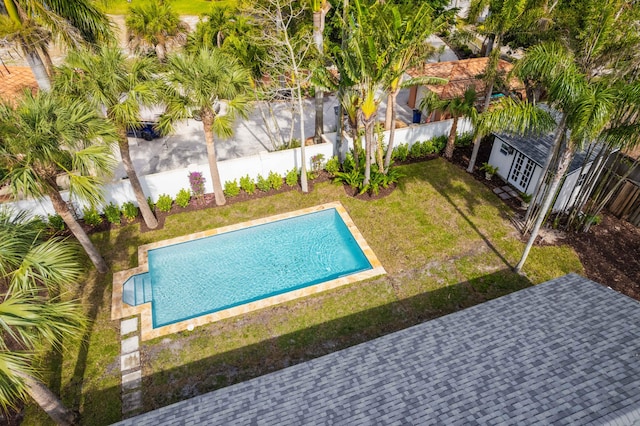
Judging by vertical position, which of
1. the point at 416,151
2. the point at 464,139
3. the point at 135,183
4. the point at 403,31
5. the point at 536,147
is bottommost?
the point at 416,151

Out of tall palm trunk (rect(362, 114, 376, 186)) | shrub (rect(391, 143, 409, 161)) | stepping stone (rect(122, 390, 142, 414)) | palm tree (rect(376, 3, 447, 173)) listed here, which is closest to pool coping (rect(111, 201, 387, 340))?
stepping stone (rect(122, 390, 142, 414))

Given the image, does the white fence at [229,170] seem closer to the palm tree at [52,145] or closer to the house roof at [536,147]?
the house roof at [536,147]

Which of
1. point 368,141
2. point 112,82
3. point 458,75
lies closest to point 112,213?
point 112,82

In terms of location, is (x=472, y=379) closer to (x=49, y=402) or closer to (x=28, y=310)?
(x=28, y=310)

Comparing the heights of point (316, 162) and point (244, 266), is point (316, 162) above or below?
above

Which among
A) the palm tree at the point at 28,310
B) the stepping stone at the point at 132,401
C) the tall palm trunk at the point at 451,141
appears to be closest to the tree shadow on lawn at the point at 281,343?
the stepping stone at the point at 132,401

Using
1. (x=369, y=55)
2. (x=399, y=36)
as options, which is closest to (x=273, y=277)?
(x=369, y=55)
